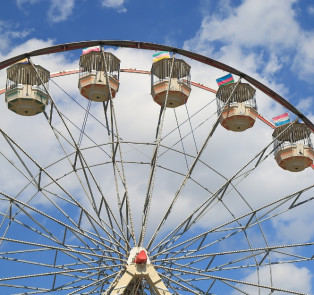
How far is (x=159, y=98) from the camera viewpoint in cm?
2161

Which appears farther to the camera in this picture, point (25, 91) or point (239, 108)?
point (239, 108)

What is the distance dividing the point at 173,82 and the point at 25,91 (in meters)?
5.08

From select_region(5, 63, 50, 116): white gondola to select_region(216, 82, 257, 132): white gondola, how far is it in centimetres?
637

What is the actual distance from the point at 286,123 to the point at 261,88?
1.98m

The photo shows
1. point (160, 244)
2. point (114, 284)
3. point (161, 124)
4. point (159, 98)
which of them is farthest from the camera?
point (159, 98)

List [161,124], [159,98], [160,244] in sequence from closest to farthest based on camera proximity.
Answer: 1. [160,244]
2. [161,124]
3. [159,98]

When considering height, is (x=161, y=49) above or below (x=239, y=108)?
above

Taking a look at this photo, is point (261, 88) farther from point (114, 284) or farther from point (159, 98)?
point (114, 284)

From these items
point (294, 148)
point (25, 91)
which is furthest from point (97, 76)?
point (294, 148)

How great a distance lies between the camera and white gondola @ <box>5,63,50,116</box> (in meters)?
20.2

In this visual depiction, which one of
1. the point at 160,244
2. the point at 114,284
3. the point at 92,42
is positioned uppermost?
the point at 92,42

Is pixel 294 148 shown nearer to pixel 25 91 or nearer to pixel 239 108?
pixel 239 108

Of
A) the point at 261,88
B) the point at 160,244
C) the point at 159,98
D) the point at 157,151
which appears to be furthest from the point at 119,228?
the point at 261,88

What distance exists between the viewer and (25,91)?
20.2 m
